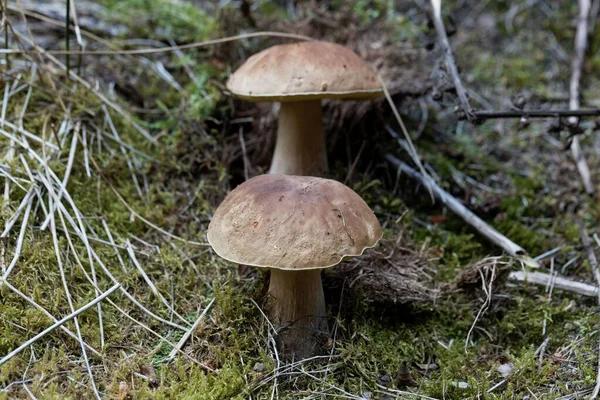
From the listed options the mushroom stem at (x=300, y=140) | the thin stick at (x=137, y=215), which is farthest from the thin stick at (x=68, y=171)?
the mushroom stem at (x=300, y=140)

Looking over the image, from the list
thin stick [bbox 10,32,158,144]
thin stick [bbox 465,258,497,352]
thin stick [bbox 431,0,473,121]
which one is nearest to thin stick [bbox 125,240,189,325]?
thin stick [bbox 10,32,158,144]

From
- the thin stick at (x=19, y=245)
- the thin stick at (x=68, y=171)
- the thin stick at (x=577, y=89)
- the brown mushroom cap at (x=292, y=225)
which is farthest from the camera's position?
the thin stick at (x=577, y=89)

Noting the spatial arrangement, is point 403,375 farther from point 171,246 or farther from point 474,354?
point 171,246

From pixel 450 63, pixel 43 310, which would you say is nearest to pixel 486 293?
pixel 450 63

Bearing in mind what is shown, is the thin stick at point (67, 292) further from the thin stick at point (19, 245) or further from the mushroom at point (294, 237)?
the mushroom at point (294, 237)

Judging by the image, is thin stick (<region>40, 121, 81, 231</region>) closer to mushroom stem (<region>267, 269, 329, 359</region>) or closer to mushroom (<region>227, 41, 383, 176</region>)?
mushroom (<region>227, 41, 383, 176</region>)

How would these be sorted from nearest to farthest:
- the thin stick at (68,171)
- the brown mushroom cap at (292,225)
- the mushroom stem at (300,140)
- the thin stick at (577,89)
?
1. the brown mushroom cap at (292,225)
2. the thin stick at (68,171)
3. the mushroom stem at (300,140)
4. the thin stick at (577,89)
